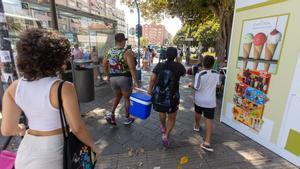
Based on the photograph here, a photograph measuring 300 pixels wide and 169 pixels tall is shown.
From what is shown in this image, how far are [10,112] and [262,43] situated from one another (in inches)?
128

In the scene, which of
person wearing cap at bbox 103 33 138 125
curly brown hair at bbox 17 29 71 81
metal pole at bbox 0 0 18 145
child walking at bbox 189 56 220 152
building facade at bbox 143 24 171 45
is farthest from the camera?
building facade at bbox 143 24 171 45

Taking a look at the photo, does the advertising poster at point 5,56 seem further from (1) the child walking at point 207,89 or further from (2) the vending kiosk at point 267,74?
(2) the vending kiosk at point 267,74

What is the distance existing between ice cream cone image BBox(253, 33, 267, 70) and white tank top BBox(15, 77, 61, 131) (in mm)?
2978

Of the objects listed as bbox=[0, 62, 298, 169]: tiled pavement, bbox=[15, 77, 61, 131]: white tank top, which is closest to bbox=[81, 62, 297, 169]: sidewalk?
bbox=[0, 62, 298, 169]: tiled pavement

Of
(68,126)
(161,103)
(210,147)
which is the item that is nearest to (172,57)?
(161,103)

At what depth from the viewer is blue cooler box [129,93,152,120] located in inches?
115

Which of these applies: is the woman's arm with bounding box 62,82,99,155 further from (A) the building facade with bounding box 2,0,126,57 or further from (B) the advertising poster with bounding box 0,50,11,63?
(A) the building facade with bounding box 2,0,126,57

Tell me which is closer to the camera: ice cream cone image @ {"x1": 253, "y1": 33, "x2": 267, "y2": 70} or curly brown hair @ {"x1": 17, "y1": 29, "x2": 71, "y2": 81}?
curly brown hair @ {"x1": 17, "y1": 29, "x2": 71, "y2": 81}

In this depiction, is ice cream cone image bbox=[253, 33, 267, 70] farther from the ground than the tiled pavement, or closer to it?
farther from the ground

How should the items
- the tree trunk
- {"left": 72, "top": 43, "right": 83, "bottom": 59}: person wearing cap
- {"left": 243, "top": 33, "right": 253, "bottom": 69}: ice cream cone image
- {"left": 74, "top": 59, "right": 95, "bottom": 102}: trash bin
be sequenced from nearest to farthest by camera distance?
1. {"left": 243, "top": 33, "right": 253, "bottom": 69}: ice cream cone image
2. {"left": 74, "top": 59, "right": 95, "bottom": 102}: trash bin
3. {"left": 72, "top": 43, "right": 83, "bottom": 59}: person wearing cap
4. the tree trunk

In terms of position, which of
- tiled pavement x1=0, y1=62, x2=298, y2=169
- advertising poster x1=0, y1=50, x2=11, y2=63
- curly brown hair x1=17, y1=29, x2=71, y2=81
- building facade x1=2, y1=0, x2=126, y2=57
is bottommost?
tiled pavement x1=0, y1=62, x2=298, y2=169

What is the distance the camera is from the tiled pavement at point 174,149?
260 cm

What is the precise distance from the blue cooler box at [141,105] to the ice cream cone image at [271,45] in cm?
190

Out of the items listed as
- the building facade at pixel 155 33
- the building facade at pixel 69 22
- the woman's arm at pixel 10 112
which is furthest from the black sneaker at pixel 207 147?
the building facade at pixel 155 33
